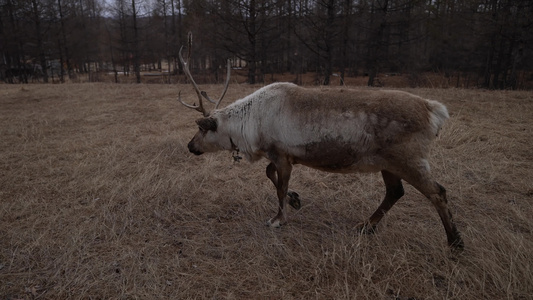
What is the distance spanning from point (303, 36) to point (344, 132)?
69.9 ft

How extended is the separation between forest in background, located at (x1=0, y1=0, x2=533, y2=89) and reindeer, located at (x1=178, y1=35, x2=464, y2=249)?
46.0 feet

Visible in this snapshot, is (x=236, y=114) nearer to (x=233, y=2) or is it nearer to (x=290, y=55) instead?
(x=233, y=2)

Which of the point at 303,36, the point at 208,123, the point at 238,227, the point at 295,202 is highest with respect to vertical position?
the point at 303,36

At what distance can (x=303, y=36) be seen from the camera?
73.8 ft

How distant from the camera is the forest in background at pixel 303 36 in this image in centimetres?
1655

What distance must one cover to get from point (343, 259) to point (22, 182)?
493 cm

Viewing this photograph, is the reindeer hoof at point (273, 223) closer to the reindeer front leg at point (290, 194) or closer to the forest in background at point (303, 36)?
the reindeer front leg at point (290, 194)

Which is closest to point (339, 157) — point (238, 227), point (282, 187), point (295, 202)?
point (282, 187)

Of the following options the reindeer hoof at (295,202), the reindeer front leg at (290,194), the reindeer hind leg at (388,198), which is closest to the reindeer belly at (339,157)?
the reindeer hind leg at (388,198)

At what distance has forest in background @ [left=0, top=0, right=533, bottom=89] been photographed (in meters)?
16.5

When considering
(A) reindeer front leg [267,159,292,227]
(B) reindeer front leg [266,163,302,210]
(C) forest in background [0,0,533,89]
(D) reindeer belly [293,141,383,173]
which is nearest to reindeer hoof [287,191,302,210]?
(B) reindeer front leg [266,163,302,210]

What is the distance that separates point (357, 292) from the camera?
2482mm

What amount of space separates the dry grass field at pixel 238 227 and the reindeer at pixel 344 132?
14.1 inches

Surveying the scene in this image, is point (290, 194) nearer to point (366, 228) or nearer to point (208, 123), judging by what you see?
point (366, 228)
